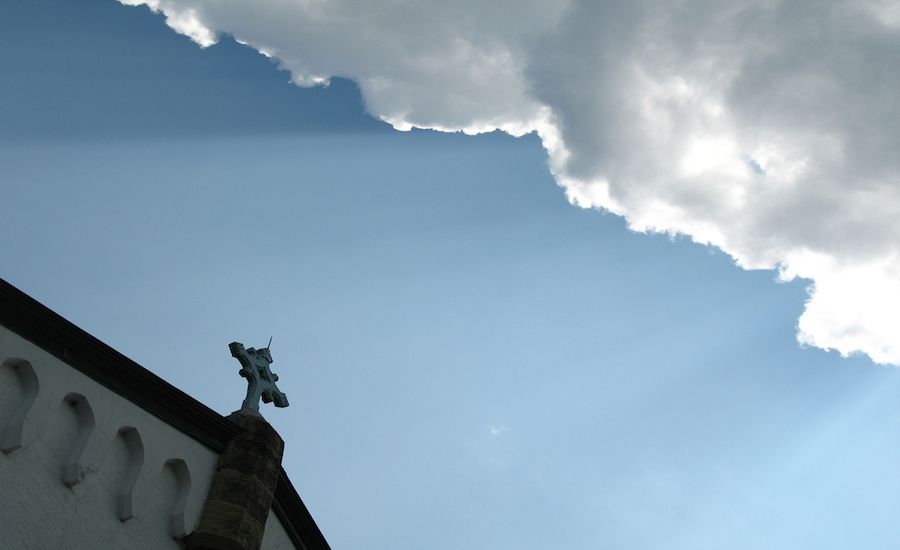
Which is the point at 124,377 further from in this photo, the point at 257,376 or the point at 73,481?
the point at 257,376

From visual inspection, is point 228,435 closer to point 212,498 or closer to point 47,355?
point 212,498

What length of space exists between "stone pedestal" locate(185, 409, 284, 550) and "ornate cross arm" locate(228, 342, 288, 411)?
1.61ft

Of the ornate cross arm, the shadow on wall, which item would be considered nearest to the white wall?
the shadow on wall

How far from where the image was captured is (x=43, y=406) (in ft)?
31.2

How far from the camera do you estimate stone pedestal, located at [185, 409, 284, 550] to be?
10.9 m

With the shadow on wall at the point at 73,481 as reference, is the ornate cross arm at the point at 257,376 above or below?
above

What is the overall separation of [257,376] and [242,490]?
2.21 metres

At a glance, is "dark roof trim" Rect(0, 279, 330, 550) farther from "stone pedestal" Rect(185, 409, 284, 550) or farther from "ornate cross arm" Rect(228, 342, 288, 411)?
"ornate cross arm" Rect(228, 342, 288, 411)

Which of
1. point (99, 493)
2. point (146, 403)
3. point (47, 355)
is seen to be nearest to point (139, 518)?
point (99, 493)

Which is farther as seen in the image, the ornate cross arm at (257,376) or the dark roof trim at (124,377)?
the ornate cross arm at (257,376)

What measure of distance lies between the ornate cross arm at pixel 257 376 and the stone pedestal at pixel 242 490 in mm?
490

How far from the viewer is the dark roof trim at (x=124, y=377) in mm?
9672

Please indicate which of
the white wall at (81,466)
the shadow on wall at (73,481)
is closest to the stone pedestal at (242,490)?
the white wall at (81,466)

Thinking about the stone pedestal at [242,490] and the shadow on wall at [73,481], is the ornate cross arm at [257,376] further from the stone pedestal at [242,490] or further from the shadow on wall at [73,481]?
the shadow on wall at [73,481]
